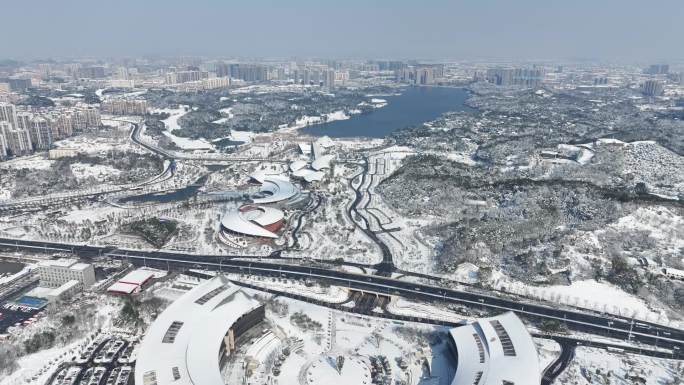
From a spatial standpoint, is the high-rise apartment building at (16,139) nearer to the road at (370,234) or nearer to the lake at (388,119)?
the lake at (388,119)

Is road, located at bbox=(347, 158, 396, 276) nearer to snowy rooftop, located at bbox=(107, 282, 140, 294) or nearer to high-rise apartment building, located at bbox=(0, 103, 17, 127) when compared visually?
snowy rooftop, located at bbox=(107, 282, 140, 294)

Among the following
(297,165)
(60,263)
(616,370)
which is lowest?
(616,370)

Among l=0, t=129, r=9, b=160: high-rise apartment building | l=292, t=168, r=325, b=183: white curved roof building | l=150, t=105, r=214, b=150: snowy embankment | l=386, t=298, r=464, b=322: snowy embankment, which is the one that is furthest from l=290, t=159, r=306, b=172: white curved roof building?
l=0, t=129, r=9, b=160: high-rise apartment building

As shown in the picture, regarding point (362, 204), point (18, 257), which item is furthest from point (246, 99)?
point (18, 257)

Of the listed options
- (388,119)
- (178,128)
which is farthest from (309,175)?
(388,119)

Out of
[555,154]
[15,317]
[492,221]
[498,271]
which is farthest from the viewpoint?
[555,154]

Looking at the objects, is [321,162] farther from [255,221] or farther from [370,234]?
[255,221]

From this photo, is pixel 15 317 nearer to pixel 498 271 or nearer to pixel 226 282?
pixel 226 282
